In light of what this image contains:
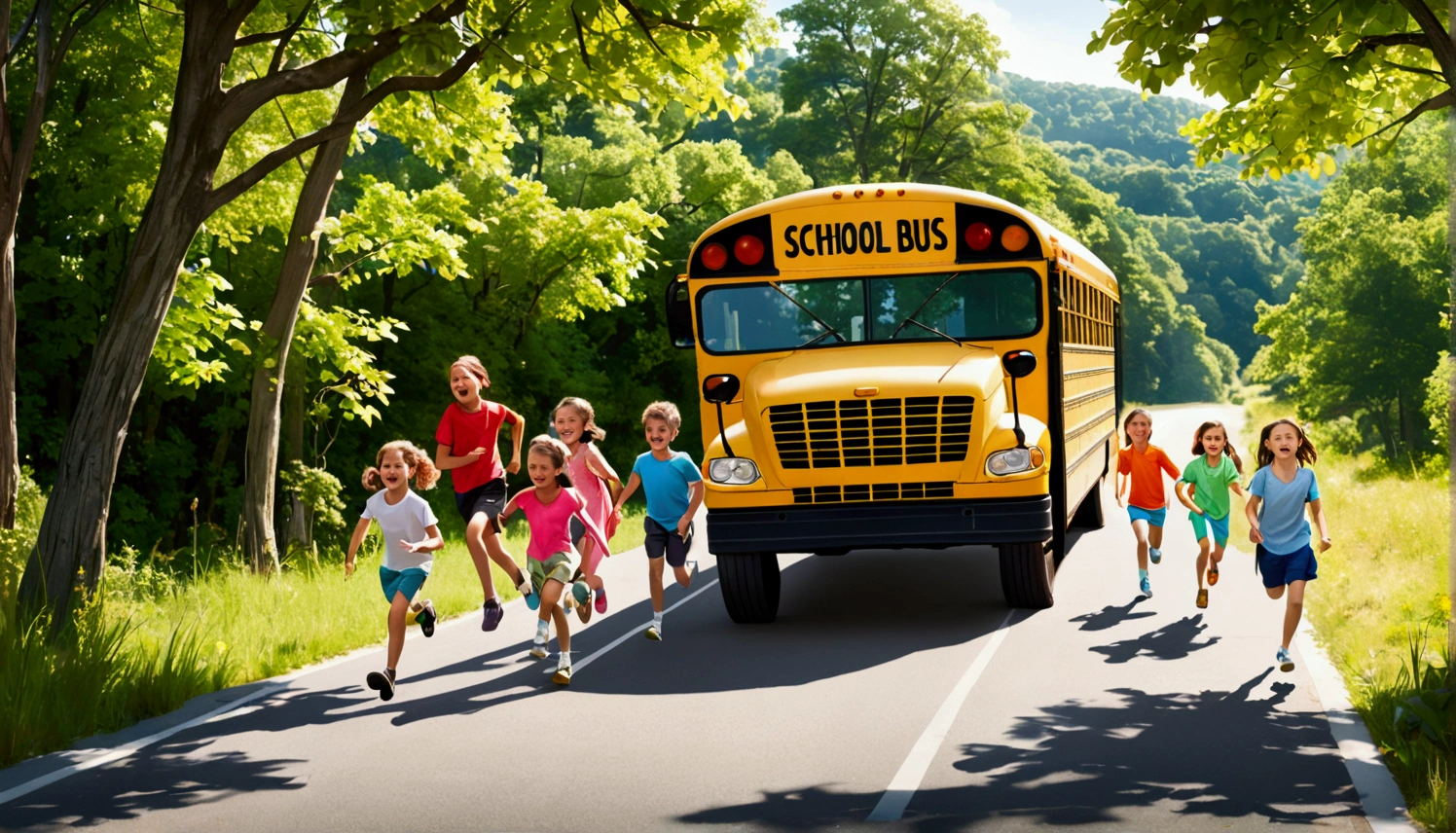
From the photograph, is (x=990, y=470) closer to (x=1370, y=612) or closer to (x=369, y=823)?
(x=1370, y=612)

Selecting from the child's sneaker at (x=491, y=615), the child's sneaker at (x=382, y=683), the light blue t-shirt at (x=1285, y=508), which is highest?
the light blue t-shirt at (x=1285, y=508)

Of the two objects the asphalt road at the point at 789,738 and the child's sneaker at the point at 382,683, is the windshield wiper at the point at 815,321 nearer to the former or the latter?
the asphalt road at the point at 789,738

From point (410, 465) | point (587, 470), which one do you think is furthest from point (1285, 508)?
point (410, 465)

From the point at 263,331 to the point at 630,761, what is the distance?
10527mm

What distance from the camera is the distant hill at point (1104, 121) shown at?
452ft

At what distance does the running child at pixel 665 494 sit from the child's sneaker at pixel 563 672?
4.71 feet

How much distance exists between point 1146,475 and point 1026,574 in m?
1.68

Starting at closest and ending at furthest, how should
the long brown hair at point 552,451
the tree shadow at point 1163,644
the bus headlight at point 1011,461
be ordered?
the long brown hair at point 552,451
the tree shadow at point 1163,644
the bus headlight at point 1011,461

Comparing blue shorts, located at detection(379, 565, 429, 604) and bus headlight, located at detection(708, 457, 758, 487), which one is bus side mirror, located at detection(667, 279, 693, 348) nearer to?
bus headlight, located at detection(708, 457, 758, 487)

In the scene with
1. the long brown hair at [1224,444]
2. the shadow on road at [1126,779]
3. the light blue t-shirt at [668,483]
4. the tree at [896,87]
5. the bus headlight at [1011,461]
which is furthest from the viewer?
the tree at [896,87]

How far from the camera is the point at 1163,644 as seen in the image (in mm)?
9023

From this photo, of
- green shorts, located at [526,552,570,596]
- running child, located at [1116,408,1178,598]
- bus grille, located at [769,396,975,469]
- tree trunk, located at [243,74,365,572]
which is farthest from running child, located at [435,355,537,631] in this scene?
tree trunk, located at [243,74,365,572]

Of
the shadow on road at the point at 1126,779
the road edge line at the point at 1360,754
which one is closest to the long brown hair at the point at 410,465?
the shadow on road at the point at 1126,779

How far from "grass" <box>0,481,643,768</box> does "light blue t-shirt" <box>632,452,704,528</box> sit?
76.9 inches
